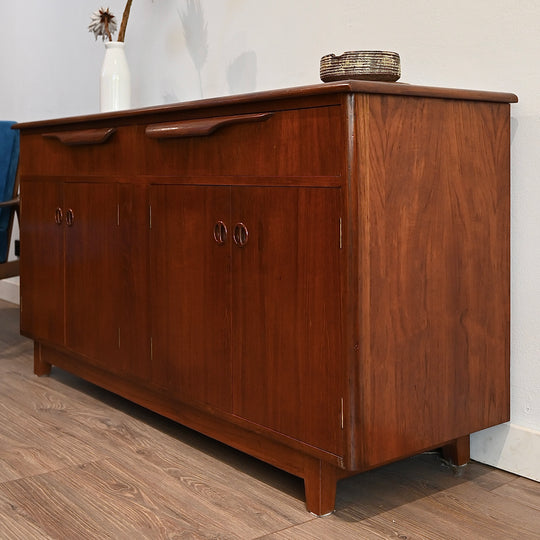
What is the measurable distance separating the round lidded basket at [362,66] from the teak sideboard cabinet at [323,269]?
128mm

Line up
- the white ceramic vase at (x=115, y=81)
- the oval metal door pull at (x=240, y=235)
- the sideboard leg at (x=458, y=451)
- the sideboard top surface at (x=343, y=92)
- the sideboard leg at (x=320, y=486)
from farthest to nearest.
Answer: the white ceramic vase at (x=115, y=81)
the sideboard leg at (x=458, y=451)
the oval metal door pull at (x=240, y=235)
the sideboard leg at (x=320, y=486)
the sideboard top surface at (x=343, y=92)

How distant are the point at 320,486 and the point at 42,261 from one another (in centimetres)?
134

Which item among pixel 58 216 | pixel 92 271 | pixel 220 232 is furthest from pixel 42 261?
pixel 220 232

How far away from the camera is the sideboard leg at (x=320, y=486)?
58.7 inches

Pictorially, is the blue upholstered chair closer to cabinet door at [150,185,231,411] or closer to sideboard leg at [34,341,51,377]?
sideboard leg at [34,341,51,377]

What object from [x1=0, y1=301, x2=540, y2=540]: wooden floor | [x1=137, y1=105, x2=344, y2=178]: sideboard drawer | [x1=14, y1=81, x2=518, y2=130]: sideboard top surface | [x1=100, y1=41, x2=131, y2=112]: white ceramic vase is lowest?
[x1=0, y1=301, x2=540, y2=540]: wooden floor

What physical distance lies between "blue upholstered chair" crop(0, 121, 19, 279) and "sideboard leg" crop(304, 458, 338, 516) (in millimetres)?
1790

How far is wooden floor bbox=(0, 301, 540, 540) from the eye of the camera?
1.44 m

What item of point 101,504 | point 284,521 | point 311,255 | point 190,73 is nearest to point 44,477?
point 101,504

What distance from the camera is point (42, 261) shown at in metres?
2.46

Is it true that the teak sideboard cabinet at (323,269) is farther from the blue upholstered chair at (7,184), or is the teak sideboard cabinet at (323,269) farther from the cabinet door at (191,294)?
the blue upholstered chair at (7,184)

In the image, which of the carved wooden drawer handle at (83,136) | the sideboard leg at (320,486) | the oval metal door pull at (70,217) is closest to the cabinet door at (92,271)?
the oval metal door pull at (70,217)

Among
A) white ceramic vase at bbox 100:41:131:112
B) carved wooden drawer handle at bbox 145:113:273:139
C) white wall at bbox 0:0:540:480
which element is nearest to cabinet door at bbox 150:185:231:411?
carved wooden drawer handle at bbox 145:113:273:139

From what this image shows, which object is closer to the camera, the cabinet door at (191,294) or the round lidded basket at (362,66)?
the round lidded basket at (362,66)
